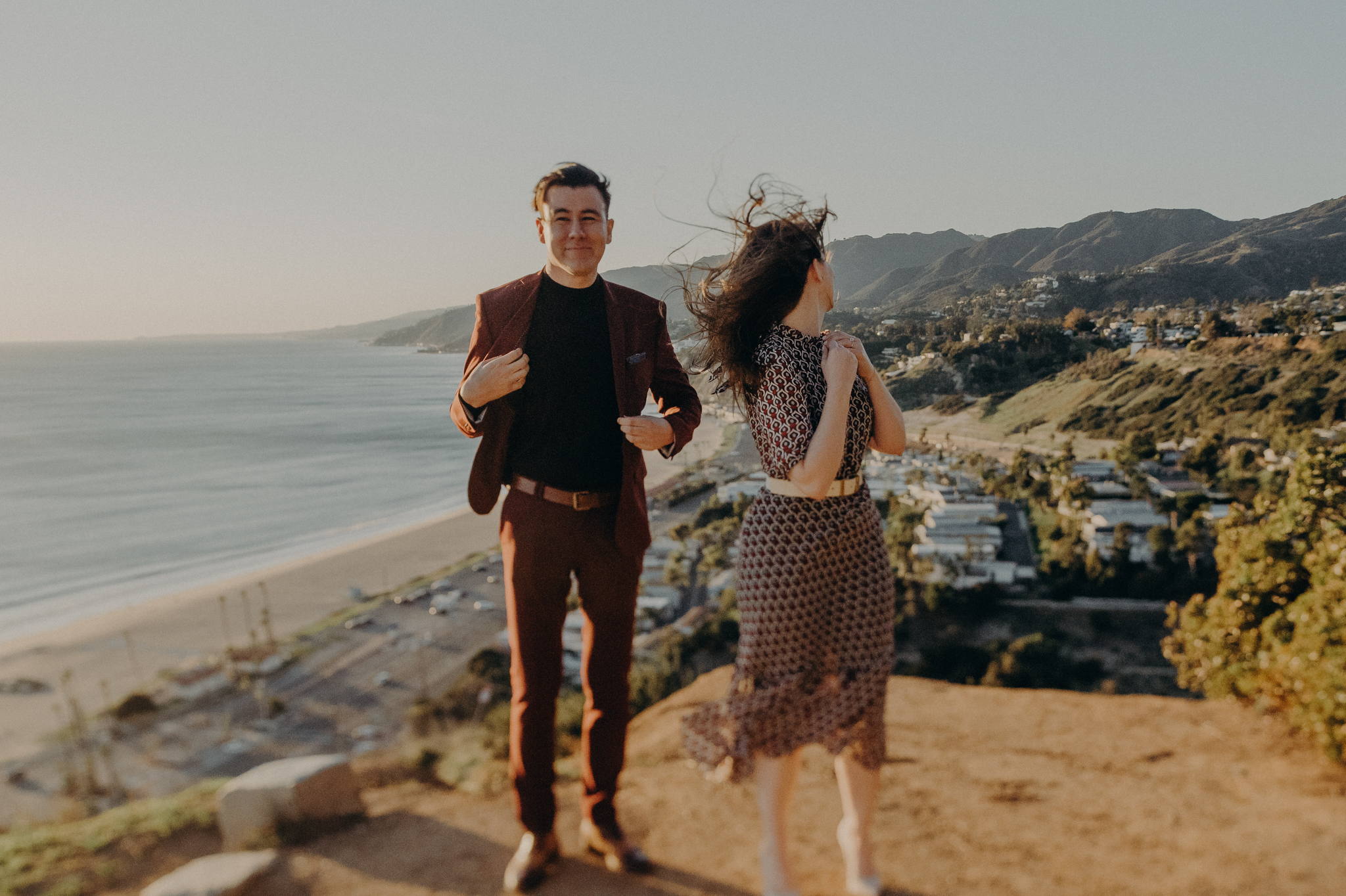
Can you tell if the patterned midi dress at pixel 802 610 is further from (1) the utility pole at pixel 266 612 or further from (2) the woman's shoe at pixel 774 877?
(1) the utility pole at pixel 266 612

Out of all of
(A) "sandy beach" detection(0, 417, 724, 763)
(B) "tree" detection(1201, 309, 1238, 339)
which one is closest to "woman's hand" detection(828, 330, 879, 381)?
(A) "sandy beach" detection(0, 417, 724, 763)

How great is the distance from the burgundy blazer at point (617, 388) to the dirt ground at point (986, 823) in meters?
0.97

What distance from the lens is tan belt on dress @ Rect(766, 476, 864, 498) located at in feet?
6.16

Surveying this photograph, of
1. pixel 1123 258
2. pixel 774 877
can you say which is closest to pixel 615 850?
pixel 774 877

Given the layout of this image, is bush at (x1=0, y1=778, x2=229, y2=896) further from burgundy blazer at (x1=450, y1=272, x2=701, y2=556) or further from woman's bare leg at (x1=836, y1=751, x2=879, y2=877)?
woman's bare leg at (x1=836, y1=751, x2=879, y2=877)

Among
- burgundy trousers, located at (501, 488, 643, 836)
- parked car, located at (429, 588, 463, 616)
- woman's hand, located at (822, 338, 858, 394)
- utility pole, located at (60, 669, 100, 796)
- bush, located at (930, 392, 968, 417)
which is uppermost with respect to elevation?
woman's hand, located at (822, 338, 858, 394)

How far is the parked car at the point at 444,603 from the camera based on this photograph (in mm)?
20688

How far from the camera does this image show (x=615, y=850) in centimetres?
227

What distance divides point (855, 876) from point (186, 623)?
21.8m

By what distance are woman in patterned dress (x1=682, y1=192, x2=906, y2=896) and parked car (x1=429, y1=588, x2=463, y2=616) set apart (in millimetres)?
19985

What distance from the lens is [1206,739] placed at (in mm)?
3084

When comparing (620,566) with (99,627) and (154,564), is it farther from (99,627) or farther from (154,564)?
(154,564)

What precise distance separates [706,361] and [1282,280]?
3474 inches

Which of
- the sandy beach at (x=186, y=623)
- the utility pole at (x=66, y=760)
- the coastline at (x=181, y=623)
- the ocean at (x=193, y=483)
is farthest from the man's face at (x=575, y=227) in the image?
the ocean at (x=193, y=483)
